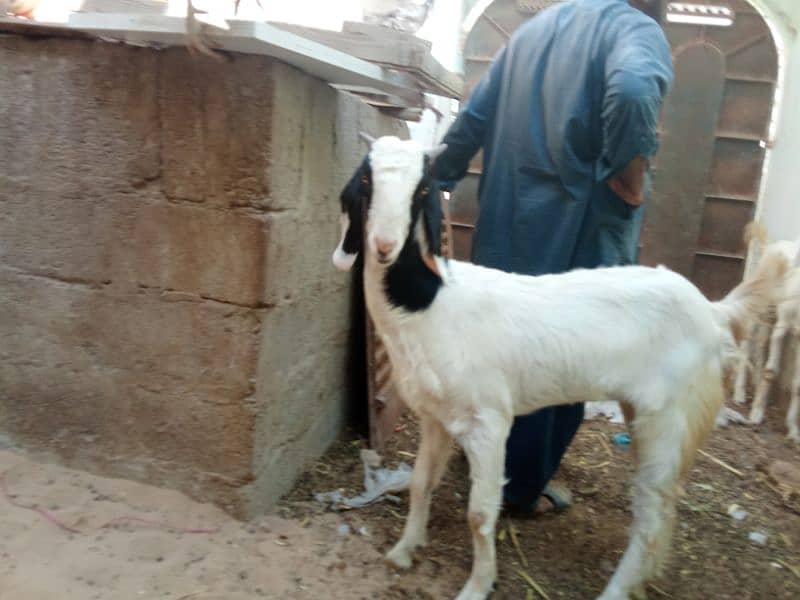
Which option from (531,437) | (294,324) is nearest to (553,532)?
(531,437)

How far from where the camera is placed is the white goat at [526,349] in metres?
2.20

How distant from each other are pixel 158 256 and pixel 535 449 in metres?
1.67

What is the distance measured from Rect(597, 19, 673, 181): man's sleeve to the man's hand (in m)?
0.04

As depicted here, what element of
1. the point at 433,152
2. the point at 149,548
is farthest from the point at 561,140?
the point at 149,548

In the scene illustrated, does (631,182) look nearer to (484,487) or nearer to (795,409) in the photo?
(484,487)

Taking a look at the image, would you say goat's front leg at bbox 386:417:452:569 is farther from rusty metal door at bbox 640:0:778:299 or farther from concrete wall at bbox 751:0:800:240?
rusty metal door at bbox 640:0:778:299

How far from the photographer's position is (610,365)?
7.63 ft

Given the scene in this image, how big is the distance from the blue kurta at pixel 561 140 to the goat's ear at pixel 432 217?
2.09 feet

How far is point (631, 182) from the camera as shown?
2.51 metres

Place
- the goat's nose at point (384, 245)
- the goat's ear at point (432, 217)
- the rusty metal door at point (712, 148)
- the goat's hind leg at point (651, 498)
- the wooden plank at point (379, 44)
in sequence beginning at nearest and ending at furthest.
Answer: the goat's nose at point (384, 245) → the goat's ear at point (432, 217) → the goat's hind leg at point (651, 498) → the wooden plank at point (379, 44) → the rusty metal door at point (712, 148)

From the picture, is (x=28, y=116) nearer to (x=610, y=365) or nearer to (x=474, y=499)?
(x=474, y=499)

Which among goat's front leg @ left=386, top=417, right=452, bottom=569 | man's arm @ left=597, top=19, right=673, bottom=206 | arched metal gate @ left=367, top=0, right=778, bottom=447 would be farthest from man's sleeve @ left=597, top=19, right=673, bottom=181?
arched metal gate @ left=367, top=0, right=778, bottom=447

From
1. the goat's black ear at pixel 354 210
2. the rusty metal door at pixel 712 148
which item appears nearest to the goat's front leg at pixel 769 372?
the rusty metal door at pixel 712 148

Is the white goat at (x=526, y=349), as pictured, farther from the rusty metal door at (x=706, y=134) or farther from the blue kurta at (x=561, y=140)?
the rusty metal door at (x=706, y=134)
